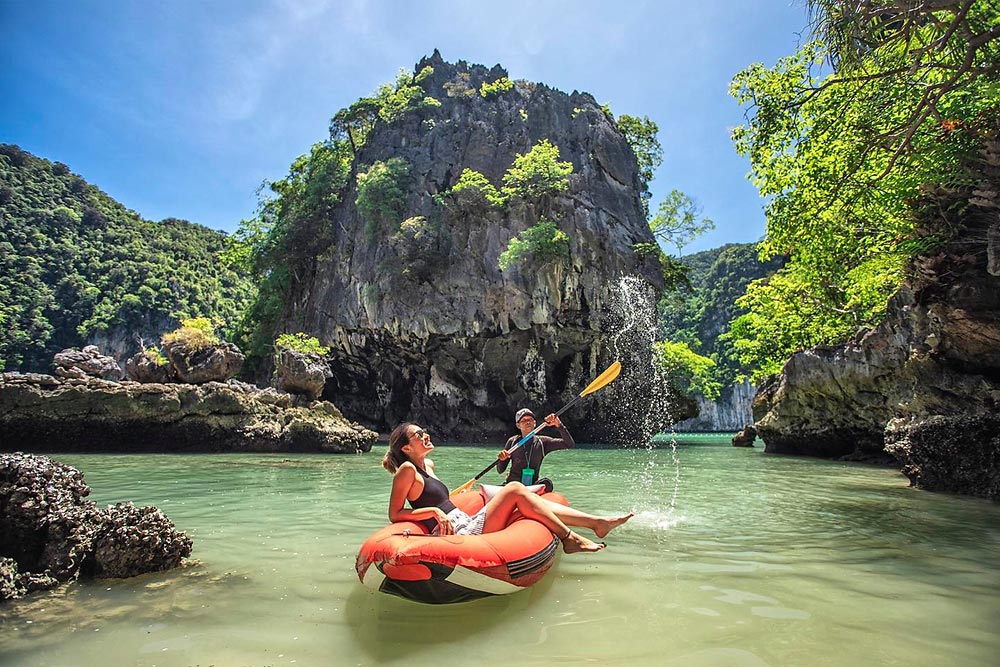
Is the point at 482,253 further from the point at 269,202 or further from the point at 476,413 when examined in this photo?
the point at 269,202

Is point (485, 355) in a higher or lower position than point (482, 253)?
lower

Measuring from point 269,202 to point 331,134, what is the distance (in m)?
5.60

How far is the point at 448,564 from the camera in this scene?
2.90 meters

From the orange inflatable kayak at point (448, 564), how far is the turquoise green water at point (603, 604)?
0.13m

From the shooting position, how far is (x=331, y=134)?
31.8m

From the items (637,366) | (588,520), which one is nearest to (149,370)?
(588,520)

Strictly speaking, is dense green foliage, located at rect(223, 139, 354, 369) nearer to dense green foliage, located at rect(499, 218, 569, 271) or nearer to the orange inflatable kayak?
dense green foliage, located at rect(499, 218, 569, 271)

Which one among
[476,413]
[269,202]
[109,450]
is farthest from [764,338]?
[269,202]

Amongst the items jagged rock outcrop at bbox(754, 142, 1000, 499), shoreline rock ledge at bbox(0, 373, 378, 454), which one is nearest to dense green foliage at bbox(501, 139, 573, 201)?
shoreline rock ledge at bbox(0, 373, 378, 454)

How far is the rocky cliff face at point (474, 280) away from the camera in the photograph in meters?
23.2

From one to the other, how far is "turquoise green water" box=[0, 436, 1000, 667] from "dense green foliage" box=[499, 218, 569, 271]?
16.6 metres

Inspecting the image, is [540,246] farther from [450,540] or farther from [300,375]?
[450,540]

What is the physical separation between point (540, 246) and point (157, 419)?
1460cm

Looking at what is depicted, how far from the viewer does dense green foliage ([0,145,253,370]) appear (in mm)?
41750
